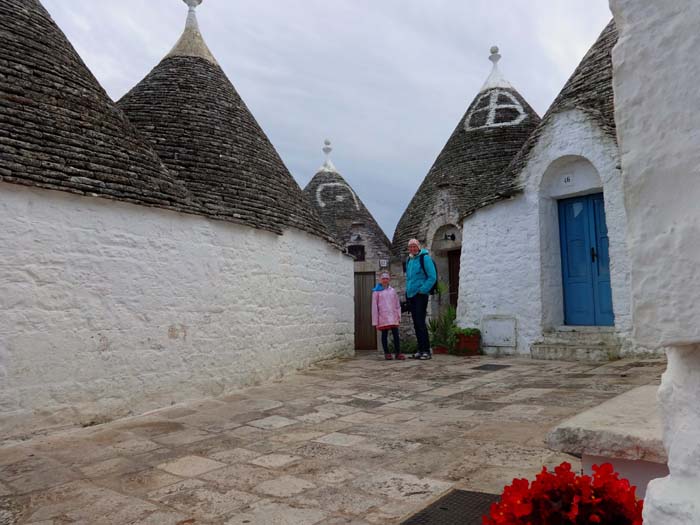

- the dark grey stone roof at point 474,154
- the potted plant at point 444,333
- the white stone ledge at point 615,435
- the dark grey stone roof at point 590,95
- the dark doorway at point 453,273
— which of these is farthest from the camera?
the dark grey stone roof at point 474,154

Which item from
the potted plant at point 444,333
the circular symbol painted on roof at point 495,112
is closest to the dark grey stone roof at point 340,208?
the circular symbol painted on roof at point 495,112

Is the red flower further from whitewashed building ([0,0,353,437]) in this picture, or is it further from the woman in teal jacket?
the woman in teal jacket

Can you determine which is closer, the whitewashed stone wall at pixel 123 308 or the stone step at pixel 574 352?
the whitewashed stone wall at pixel 123 308

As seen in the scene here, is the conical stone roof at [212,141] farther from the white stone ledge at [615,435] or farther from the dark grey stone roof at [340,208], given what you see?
the dark grey stone roof at [340,208]

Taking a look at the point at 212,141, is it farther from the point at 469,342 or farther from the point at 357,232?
the point at 357,232

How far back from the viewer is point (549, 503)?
1312 millimetres

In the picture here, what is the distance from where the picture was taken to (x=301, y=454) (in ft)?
11.5

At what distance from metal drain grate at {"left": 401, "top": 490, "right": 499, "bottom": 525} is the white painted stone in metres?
1.38

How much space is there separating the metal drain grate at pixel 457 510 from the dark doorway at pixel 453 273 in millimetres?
10777

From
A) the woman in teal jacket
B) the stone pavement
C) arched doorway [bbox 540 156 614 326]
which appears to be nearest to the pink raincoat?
the woman in teal jacket

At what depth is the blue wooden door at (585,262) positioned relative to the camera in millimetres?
8156

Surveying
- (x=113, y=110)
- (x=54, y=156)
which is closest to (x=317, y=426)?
(x=54, y=156)

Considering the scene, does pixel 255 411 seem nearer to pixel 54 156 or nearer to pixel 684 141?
pixel 54 156

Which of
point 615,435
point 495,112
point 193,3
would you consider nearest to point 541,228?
point 615,435
